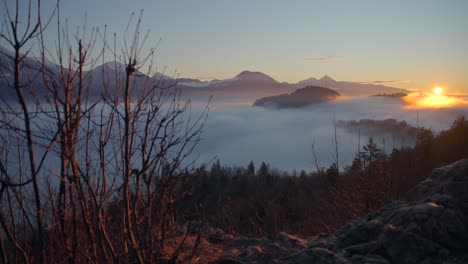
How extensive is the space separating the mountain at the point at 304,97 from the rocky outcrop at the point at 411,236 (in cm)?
16941

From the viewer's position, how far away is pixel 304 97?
17425 cm

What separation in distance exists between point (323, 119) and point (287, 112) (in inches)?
1357

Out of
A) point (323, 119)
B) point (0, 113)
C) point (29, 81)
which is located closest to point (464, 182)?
point (29, 81)

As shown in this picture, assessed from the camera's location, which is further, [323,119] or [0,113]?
[323,119]

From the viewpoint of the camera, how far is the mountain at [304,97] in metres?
171

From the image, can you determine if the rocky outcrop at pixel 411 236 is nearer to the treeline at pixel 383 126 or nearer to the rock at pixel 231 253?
the rock at pixel 231 253

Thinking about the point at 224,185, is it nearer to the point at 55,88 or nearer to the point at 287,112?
the point at 55,88

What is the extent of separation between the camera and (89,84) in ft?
12.6

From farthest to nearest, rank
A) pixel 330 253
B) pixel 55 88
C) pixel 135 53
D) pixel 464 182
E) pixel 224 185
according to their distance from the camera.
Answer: pixel 224 185
pixel 464 182
pixel 330 253
pixel 135 53
pixel 55 88

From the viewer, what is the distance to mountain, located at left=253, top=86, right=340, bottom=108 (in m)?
171

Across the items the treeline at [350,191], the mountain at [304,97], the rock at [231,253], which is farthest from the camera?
the mountain at [304,97]

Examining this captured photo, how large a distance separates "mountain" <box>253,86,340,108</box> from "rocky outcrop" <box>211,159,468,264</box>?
169414mm

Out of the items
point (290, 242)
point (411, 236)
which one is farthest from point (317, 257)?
point (290, 242)

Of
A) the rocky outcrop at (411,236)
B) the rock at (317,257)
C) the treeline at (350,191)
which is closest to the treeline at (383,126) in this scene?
the treeline at (350,191)
